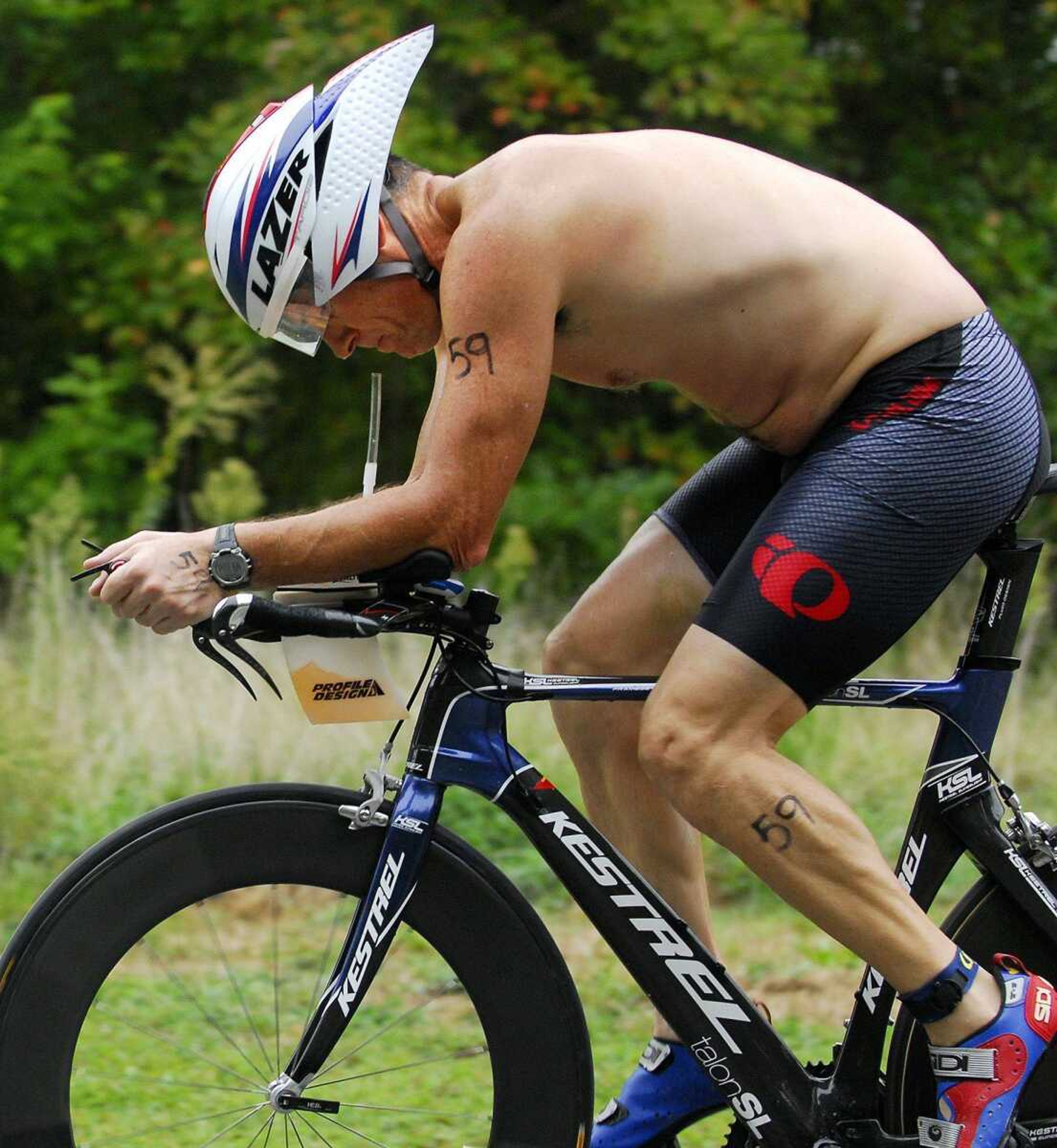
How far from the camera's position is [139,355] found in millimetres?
8969

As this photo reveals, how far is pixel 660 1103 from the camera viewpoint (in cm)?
284

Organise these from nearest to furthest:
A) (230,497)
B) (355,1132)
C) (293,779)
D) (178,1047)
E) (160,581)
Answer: (160,581) < (355,1132) < (178,1047) < (293,779) < (230,497)

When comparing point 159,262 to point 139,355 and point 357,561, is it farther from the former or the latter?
point 357,561

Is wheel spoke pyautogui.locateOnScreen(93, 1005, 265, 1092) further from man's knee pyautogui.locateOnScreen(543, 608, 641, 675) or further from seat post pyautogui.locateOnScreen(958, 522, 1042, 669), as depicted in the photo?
seat post pyautogui.locateOnScreen(958, 522, 1042, 669)

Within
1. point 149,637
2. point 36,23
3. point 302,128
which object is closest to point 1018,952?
point 302,128

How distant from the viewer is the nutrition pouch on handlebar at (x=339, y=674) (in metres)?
2.46

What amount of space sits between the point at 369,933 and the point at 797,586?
88cm

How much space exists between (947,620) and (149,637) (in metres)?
3.47

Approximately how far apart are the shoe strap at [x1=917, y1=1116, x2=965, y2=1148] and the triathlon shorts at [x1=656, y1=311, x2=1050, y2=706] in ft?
2.46

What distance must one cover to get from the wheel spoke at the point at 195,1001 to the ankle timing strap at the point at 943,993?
1.13m

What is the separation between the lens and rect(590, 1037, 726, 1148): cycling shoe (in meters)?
2.82

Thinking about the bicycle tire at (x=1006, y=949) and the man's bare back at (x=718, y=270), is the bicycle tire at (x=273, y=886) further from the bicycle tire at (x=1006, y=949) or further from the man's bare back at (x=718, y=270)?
the man's bare back at (x=718, y=270)

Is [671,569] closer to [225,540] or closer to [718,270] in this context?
[718,270]

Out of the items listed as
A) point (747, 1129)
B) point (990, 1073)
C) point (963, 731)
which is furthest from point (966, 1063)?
point (963, 731)
